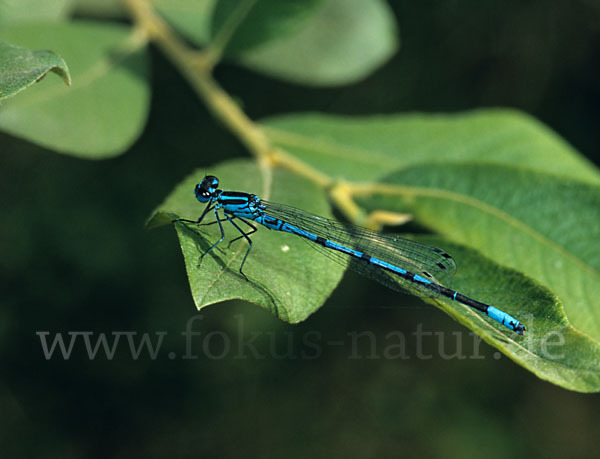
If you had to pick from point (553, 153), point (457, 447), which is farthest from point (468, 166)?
point (457, 447)

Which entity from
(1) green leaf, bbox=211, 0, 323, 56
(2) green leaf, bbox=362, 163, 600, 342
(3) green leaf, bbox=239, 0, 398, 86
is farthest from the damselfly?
(3) green leaf, bbox=239, 0, 398, 86

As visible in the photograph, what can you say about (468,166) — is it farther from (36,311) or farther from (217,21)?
(36,311)

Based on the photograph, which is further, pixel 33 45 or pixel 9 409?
pixel 9 409

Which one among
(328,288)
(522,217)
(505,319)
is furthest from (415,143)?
(328,288)

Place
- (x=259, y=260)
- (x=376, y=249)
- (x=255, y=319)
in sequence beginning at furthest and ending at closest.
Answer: (x=255, y=319) < (x=376, y=249) < (x=259, y=260)

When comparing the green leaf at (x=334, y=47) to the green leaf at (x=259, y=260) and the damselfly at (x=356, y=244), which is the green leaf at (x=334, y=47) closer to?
the damselfly at (x=356, y=244)

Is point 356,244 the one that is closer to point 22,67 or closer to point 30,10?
point 22,67

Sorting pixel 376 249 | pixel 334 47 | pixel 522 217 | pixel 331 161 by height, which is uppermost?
pixel 334 47

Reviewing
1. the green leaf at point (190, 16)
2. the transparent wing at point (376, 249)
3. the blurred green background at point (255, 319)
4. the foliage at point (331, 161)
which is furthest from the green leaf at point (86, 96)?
the blurred green background at point (255, 319)
